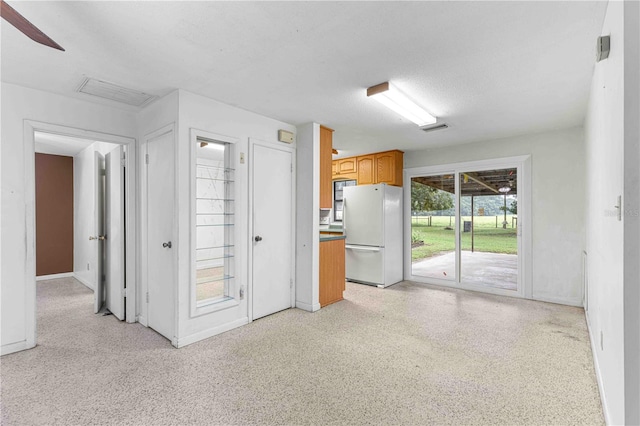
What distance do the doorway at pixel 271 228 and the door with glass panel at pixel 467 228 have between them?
2639mm

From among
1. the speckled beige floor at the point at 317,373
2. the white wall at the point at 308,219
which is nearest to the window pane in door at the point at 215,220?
the speckled beige floor at the point at 317,373

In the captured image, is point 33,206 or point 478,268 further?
point 478,268

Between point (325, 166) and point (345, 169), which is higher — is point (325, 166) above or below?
below

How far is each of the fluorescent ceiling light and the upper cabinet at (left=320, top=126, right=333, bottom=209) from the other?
110 centimetres

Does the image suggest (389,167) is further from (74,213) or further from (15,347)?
(74,213)

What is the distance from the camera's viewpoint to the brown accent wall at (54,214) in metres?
5.26

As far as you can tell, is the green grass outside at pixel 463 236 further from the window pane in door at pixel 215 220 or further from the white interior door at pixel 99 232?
the white interior door at pixel 99 232

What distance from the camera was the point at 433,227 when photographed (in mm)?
5262

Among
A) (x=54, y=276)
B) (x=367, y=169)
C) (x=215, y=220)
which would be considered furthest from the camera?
(x=367, y=169)

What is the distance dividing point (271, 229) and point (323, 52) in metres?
2.10

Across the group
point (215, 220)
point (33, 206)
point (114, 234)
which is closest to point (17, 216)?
point (33, 206)

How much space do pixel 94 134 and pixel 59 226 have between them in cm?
358

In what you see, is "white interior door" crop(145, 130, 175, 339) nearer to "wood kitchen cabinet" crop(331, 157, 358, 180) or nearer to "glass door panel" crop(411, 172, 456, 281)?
"wood kitchen cabinet" crop(331, 157, 358, 180)

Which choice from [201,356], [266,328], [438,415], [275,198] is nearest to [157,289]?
[201,356]
